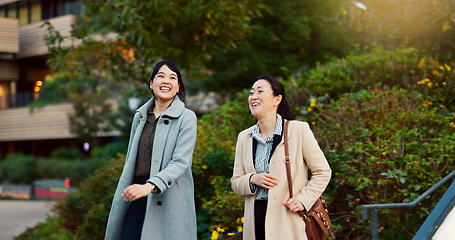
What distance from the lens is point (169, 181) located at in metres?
3.50

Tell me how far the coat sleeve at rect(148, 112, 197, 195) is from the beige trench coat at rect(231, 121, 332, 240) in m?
0.38

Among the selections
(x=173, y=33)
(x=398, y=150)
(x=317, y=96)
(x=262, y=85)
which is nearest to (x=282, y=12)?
(x=173, y=33)

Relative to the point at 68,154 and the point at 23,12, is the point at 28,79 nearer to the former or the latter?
the point at 23,12

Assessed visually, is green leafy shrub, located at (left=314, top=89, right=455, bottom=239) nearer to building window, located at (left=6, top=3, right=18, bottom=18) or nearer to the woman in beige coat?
the woman in beige coat

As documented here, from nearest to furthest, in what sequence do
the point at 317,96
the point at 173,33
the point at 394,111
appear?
the point at 394,111, the point at 317,96, the point at 173,33

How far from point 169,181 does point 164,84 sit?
700mm

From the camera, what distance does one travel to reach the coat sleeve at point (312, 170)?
3516 millimetres

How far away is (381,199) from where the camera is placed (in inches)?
217

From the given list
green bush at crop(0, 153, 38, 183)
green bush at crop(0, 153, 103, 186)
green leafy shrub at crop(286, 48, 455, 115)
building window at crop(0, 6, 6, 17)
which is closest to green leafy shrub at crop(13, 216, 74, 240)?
green leafy shrub at crop(286, 48, 455, 115)

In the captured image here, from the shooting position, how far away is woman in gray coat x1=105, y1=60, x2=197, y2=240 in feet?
11.8

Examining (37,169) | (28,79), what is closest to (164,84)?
(37,169)

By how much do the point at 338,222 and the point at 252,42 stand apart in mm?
9023

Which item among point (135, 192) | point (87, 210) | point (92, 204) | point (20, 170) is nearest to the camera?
point (135, 192)

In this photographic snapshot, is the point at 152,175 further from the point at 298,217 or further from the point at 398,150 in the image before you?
the point at 398,150
